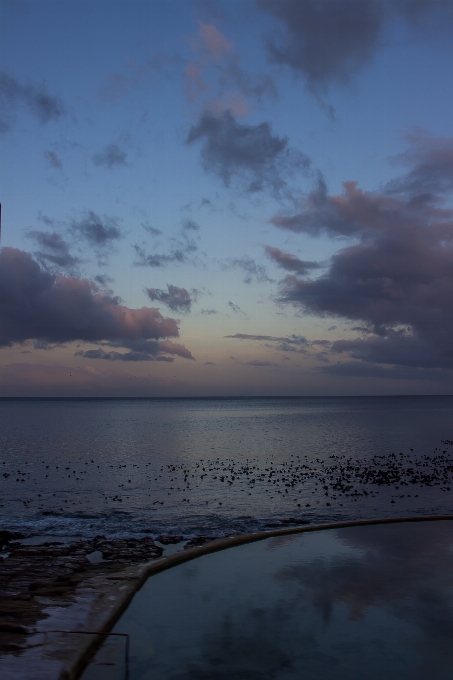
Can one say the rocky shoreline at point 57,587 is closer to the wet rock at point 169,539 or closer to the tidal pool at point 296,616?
the wet rock at point 169,539

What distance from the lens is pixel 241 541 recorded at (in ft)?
74.5

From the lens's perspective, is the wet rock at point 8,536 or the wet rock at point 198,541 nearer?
the wet rock at point 198,541

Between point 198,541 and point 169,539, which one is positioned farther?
point 169,539

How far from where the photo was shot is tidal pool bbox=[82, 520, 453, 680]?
488 inches

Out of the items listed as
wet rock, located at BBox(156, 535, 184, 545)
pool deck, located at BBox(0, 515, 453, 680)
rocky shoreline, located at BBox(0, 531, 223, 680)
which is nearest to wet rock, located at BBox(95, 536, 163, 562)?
rocky shoreline, located at BBox(0, 531, 223, 680)

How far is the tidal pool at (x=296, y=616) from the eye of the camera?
12.4 metres

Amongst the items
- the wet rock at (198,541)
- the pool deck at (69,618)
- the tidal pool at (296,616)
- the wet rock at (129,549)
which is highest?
the pool deck at (69,618)

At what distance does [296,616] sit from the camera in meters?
15.1

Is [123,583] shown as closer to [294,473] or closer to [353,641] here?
[353,641]

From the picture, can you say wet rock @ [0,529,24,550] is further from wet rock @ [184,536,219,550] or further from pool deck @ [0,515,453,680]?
wet rock @ [184,536,219,550]

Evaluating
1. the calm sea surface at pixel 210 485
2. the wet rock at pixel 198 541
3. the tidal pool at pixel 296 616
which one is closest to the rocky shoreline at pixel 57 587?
the wet rock at pixel 198 541

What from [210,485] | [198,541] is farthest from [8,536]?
[210,485]

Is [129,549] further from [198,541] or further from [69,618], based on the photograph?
[69,618]

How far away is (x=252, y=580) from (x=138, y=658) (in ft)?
20.4
